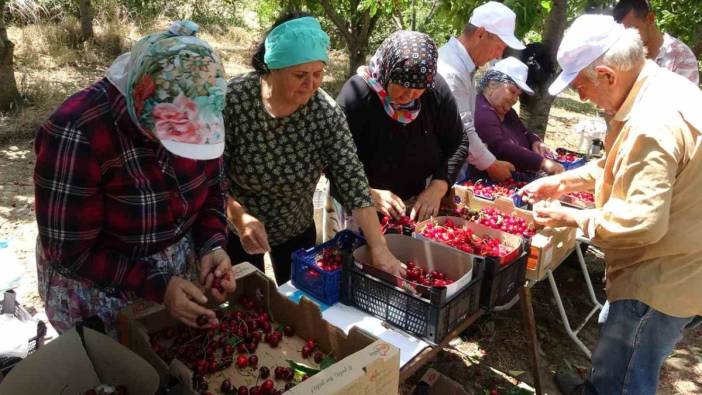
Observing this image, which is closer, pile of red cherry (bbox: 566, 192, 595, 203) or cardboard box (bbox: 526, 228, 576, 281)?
cardboard box (bbox: 526, 228, 576, 281)

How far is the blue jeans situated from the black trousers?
1.52 m

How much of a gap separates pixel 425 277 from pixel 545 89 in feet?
11.7

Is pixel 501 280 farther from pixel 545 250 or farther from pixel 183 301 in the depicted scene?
pixel 183 301

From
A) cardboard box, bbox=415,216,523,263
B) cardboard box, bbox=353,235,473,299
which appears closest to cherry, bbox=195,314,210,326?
cardboard box, bbox=353,235,473,299

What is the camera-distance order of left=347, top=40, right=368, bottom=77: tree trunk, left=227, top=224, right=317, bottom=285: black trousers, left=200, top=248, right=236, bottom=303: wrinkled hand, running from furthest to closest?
left=347, top=40, right=368, bottom=77: tree trunk
left=227, top=224, right=317, bottom=285: black trousers
left=200, top=248, right=236, bottom=303: wrinkled hand

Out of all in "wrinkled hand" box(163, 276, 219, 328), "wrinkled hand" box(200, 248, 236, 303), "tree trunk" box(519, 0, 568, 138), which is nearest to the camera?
"wrinkled hand" box(163, 276, 219, 328)

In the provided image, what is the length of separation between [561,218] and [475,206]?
2.64ft

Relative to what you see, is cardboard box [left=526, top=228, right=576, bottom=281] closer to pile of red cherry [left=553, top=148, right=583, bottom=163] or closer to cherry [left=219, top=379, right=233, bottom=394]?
pile of red cherry [left=553, top=148, right=583, bottom=163]

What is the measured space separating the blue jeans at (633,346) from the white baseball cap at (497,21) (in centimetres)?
194

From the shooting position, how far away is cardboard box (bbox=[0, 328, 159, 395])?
1415 mm

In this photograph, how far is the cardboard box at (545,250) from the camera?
2.71 metres

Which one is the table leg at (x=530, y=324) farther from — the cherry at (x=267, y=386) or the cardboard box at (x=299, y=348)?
the cherry at (x=267, y=386)

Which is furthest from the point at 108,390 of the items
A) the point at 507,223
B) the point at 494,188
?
the point at 494,188

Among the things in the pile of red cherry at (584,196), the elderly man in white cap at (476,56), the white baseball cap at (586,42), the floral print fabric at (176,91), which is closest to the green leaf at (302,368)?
the floral print fabric at (176,91)
